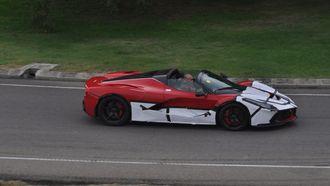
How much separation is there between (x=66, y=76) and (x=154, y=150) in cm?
723

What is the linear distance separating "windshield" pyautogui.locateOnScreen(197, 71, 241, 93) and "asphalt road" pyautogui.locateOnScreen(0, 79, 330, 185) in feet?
2.67

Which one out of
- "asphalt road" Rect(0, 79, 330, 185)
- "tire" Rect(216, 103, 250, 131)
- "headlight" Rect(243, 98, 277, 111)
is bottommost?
"asphalt road" Rect(0, 79, 330, 185)

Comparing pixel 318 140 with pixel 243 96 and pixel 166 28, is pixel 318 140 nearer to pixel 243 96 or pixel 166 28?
pixel 243 96

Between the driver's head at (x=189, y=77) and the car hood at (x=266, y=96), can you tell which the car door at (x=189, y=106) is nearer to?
the driver's head at (x=189, y=77)

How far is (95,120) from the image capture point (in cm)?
1312

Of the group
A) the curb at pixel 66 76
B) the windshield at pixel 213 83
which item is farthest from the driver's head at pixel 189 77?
the curb at pixel 66 76

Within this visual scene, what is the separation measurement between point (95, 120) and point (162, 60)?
6.82 m

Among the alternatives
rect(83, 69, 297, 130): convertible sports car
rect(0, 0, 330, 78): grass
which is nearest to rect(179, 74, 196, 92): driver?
rect(83, 69, 297, 130): convertible sports car

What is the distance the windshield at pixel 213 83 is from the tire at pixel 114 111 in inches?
63.1

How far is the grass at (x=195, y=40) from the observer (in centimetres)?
1886

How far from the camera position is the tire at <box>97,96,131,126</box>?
1255 cm

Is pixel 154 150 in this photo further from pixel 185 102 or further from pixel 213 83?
pixel 213 83

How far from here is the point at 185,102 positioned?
12312mm

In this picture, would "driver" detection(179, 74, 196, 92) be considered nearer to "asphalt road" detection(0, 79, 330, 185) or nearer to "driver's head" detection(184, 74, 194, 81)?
"driver's head" detection(184, 74, 194, 81)
